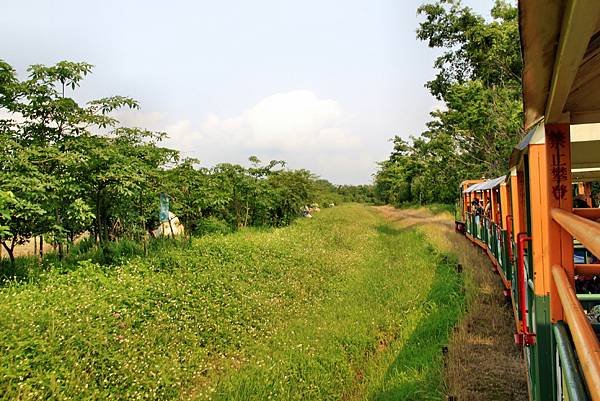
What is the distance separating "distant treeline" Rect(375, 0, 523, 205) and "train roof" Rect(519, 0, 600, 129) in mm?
15367

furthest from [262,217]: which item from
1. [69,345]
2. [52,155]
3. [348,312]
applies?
[69,345]

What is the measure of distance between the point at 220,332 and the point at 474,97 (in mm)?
14462

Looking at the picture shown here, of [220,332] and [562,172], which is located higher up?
[562,172]

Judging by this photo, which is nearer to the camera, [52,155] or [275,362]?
[275,362]

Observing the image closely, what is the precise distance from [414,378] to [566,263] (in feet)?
10.8

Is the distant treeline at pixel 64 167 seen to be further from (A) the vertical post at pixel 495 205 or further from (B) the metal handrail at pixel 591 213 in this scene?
(A) the vertical post at pixel 495 205

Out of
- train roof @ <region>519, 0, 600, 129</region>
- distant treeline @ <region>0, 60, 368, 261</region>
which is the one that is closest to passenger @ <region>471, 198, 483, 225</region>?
distant treeline @ <region>0, 60, 368, 261</region>

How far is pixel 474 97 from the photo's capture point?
16609 millimetres

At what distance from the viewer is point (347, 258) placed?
11188mm

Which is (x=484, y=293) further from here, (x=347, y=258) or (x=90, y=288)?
(x=90, y=288)

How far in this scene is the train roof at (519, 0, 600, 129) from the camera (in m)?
0.85

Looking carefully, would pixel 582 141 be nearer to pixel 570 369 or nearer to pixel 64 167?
pixel 570 369

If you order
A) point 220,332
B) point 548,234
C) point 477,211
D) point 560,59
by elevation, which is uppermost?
point 560,59

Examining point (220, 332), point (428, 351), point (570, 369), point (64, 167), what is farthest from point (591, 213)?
point (64, 167)
